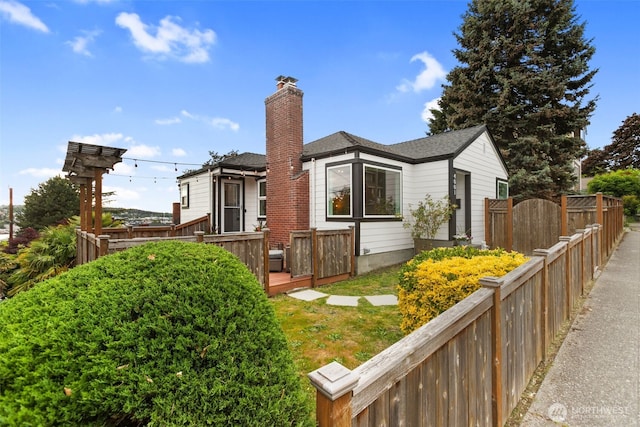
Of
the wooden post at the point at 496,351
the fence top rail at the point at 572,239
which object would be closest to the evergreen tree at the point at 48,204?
the wooden post at the point at 496,351

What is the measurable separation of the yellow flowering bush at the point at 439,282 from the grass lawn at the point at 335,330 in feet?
1.95

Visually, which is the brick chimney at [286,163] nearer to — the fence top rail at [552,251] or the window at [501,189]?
the fence top rail at [552,251]

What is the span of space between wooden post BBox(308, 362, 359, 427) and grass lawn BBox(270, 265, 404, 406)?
5.83 feet

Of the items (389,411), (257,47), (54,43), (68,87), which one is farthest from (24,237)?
(389,411)

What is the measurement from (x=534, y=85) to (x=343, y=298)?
1799 cm

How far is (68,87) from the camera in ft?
31.1

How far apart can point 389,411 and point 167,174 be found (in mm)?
17366

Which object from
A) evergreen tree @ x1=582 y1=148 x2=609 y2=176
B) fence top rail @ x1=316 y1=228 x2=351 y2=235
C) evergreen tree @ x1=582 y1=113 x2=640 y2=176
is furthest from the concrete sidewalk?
evergreen tree @ x1=582 y1=148 x2=609 y2=176

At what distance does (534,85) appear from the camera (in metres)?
16.4

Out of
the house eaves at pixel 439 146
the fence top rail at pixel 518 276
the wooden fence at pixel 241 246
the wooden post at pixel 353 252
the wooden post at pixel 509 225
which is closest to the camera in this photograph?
the fence top rail at pixel 518 276

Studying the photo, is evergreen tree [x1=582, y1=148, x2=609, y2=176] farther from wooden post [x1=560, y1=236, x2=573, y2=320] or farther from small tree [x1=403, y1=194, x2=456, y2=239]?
wooden post [x1=560, y1=236, x2=573, y2=320]

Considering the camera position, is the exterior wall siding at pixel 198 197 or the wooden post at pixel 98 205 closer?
the wooden post at pixel 98 205

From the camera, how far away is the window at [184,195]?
13.4 metres

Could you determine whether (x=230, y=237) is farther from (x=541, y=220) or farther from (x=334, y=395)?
(x=541, y=220)
